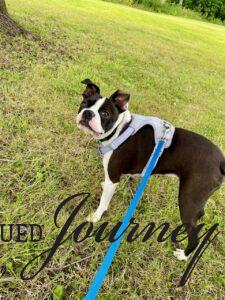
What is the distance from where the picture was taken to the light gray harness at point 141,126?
300 centimetres

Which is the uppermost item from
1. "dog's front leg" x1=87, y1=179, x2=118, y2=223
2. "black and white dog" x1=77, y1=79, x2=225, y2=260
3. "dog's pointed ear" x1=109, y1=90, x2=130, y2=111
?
"dog's pointed ear" x1=109, y1=90, x2=130, y2=111

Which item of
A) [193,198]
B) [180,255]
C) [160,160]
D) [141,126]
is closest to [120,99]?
[141,126]

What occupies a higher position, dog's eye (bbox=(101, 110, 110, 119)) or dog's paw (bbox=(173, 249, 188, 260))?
dog's eye (bbox=(101, 110, 110, 119))

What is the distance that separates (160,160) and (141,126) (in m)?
0.36

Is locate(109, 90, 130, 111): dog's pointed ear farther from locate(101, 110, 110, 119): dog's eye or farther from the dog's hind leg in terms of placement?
the dog's hind leg

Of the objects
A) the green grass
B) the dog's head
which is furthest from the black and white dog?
the green grass

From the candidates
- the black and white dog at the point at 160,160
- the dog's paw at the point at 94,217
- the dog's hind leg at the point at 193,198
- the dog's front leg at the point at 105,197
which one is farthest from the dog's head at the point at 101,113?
the dog's hind leg at the point at 193,198

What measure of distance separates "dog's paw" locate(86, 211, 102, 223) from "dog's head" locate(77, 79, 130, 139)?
695mm

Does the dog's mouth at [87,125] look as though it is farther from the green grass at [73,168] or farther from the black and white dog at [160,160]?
the green grass at [73,168]

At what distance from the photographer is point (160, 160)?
305cm

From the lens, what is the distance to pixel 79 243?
277cm

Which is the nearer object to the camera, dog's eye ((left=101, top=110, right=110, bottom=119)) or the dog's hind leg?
the dog's hind leg

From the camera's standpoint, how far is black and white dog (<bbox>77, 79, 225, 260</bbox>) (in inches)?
111

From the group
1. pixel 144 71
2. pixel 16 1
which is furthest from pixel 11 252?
pixel 16 1
